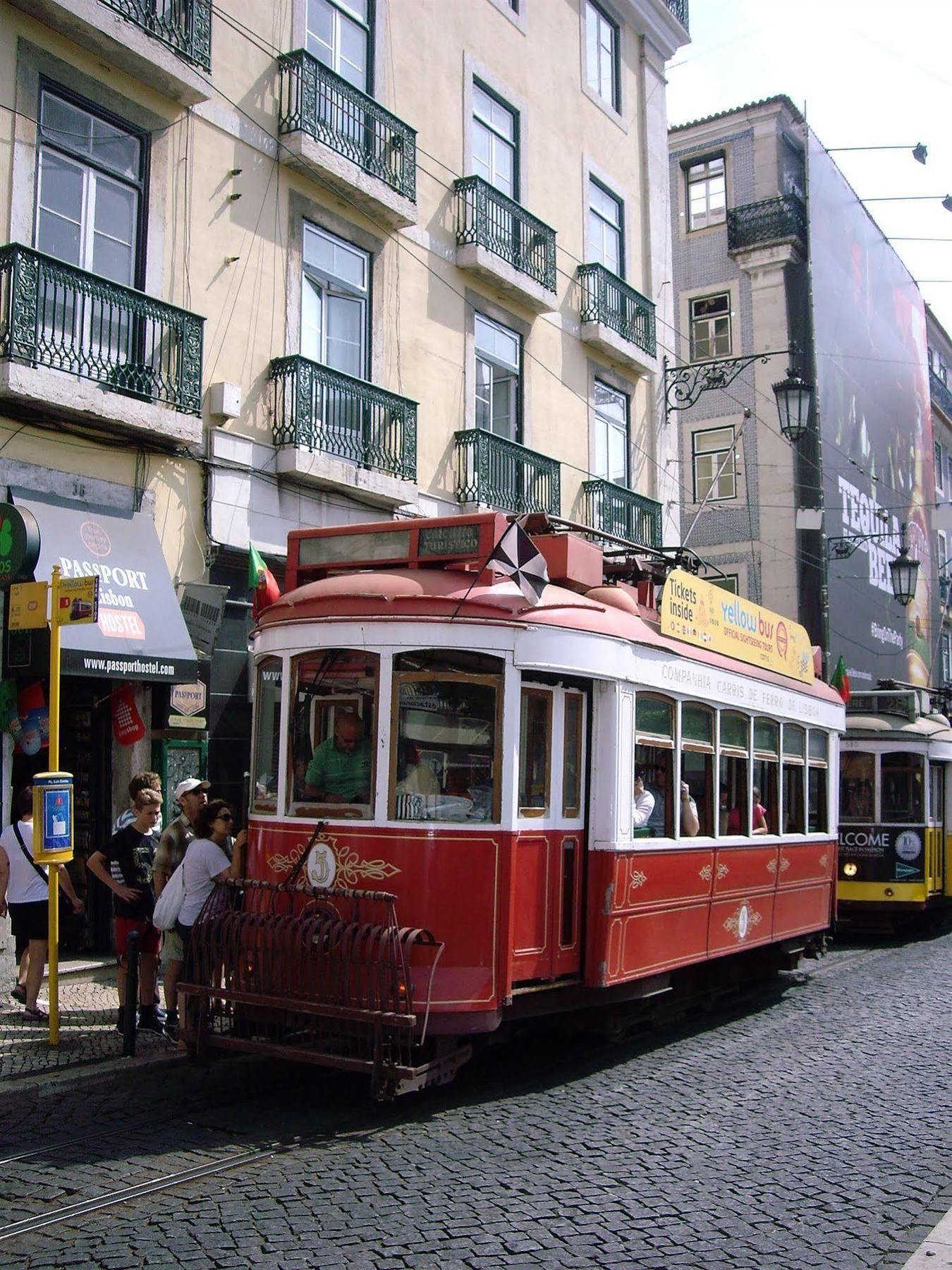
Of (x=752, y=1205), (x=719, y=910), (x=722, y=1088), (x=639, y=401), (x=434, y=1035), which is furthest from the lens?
(x=639, y=401)

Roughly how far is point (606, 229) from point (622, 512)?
14.8ft

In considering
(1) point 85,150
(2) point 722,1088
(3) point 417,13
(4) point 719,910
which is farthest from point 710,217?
(2) point 722,1088

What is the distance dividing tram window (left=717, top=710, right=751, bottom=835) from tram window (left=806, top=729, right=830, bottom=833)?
6.13ft

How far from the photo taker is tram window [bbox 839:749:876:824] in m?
15.2

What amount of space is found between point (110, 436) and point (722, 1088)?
709 centimetres

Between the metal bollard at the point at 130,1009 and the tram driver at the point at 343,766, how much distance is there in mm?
1634

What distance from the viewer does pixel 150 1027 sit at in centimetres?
823

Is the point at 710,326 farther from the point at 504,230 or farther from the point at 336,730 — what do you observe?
the point at 336,730

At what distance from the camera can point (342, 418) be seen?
13.2 meters

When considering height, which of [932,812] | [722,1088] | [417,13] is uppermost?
[417,13]

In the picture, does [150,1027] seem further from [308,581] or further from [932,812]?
[932,812]

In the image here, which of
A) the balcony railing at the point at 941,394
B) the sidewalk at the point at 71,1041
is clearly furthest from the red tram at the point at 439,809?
the balcony railing at the point at 941,394

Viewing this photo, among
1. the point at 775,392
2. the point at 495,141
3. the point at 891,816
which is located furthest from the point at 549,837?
the point at 775,392

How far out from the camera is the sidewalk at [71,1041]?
281 inches
